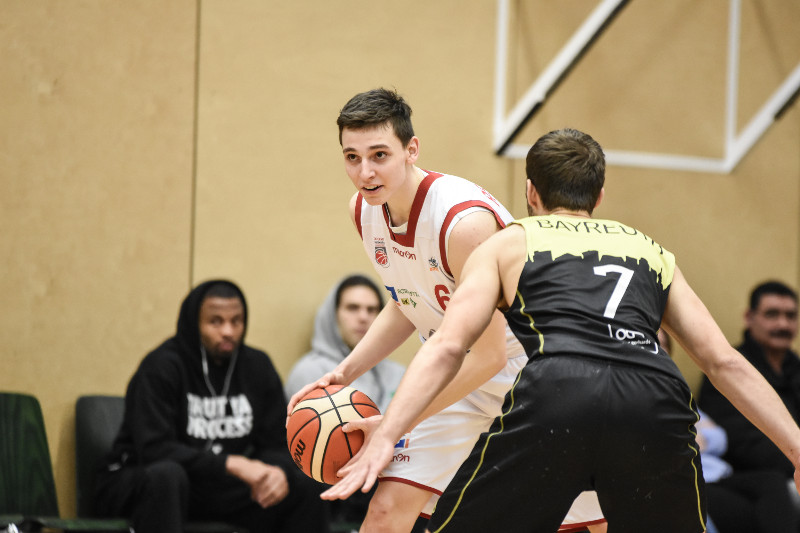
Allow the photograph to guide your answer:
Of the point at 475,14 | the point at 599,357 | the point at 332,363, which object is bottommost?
the point at 332,363

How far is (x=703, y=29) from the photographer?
8.28 meters

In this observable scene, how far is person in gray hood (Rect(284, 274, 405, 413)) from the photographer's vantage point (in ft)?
21.9

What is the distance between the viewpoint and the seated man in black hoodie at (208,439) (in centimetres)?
557

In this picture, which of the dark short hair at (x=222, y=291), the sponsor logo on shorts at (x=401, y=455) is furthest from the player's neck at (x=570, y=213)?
the dark short hair at (x=222, y=291)

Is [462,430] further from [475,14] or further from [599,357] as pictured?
[475,14]

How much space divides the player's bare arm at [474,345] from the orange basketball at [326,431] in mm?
318

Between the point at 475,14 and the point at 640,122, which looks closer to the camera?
the point at 475,14

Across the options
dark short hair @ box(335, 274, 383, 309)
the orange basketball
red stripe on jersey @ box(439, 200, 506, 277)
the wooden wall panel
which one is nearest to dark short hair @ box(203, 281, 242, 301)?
the wooden wall panel

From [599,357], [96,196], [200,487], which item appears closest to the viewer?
[599,357]

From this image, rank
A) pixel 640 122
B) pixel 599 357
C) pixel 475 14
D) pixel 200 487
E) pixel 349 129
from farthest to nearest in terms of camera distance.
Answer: pixel 640 122 < pixel 475 14 < pixel 200 487 < pixel 349 129 < pixel 599 357

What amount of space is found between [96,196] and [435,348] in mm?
4260

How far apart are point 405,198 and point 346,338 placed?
2.95 m

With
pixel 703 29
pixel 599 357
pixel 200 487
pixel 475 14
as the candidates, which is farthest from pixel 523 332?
pixel 703 29

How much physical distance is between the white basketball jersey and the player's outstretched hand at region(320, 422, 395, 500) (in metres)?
1.07
